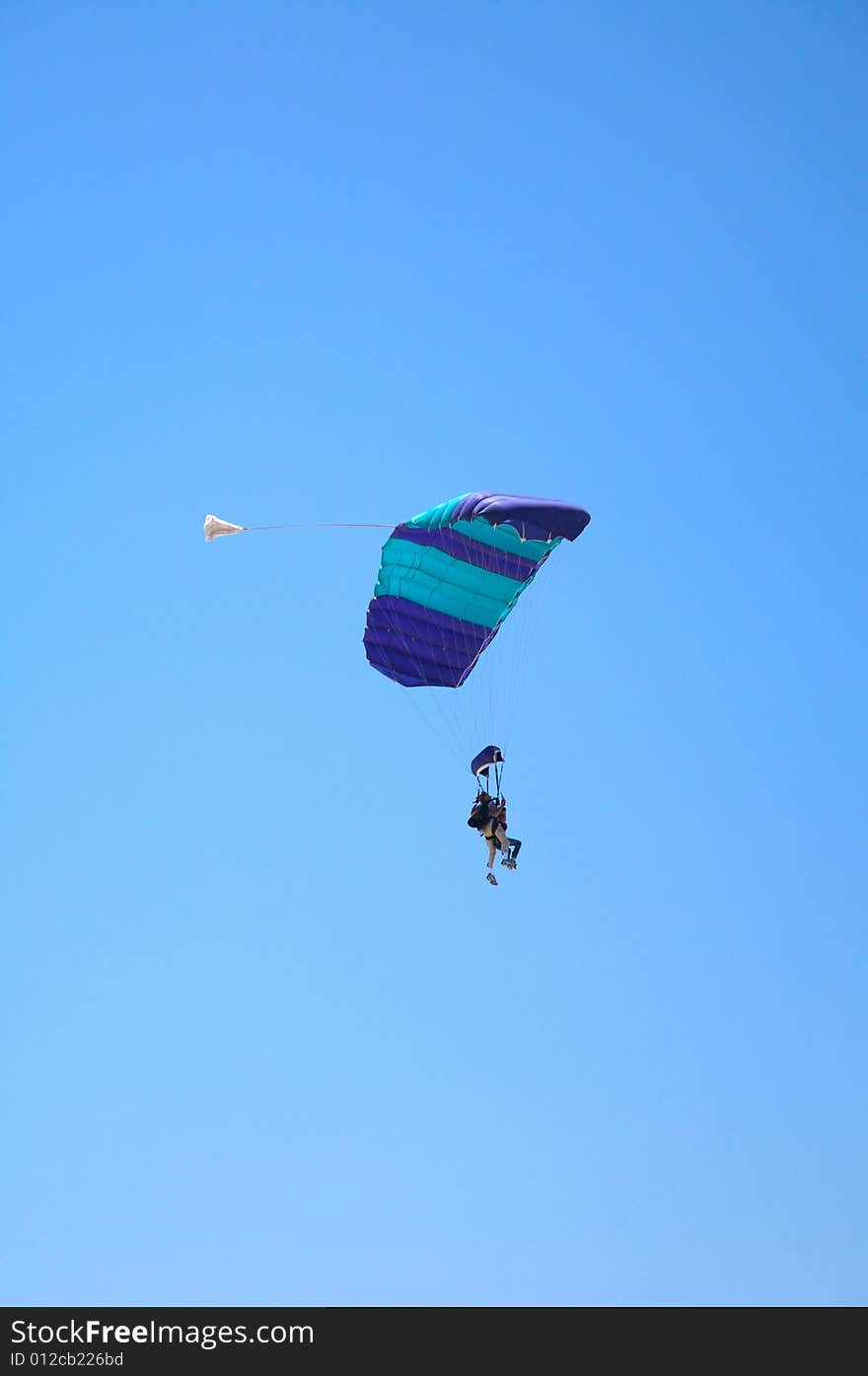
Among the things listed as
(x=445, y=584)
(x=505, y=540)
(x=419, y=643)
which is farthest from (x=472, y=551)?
(x=419, y=643)

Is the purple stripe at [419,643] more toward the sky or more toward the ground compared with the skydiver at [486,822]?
more toward the sky

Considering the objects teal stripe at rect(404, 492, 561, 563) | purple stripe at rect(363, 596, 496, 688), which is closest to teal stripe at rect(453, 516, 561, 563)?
teal stripe at rect(404, 492, 561, 563)

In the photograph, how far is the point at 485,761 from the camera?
3828 cm

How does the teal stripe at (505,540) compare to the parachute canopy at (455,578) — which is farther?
the teal stripe at (505,540)

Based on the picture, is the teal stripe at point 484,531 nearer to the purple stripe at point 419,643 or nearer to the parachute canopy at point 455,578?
the parachute canopy at point 455,578

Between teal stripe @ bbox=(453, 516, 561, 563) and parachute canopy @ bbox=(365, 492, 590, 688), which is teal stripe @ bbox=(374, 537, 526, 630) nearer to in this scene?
parachute canopy @ bbox=(365, 492, 590, 688)

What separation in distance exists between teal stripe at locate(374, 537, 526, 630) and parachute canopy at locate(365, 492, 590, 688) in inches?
0.6

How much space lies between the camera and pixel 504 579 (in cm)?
3819

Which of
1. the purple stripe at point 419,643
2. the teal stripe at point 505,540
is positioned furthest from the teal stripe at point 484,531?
the purple stripe at point 419,643

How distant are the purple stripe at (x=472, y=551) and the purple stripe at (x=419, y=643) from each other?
143cm

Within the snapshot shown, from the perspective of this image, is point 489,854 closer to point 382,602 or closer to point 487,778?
point 487,778

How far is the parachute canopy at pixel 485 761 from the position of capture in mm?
38250

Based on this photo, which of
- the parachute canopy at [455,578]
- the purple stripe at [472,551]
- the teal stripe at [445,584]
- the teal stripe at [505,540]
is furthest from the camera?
the teal stripe at [445,584]
